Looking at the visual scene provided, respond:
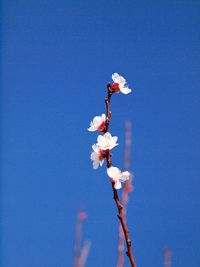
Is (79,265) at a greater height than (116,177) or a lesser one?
greater

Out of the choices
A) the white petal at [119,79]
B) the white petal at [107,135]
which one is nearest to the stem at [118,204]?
the white petal at [107,135]

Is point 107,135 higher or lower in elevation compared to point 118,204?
higher

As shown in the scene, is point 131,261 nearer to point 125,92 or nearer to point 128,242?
point 128,242

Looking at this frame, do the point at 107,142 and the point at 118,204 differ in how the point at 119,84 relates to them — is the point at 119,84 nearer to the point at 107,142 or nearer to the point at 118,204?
the point at 107,142

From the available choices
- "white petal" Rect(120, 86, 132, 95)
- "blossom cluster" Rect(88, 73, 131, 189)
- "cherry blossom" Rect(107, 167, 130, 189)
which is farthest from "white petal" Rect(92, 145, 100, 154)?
"white petal" Rect(120, 86, 132, 95)

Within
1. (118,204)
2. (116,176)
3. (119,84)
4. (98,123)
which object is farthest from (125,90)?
(118,204)

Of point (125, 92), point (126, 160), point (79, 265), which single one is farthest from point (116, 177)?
point (79, 265)

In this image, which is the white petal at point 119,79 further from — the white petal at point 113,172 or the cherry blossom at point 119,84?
the white petal at point 113,172
